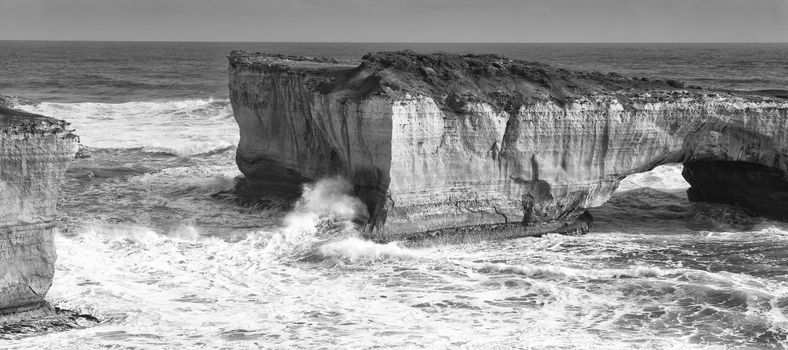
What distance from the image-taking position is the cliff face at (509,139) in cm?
1853

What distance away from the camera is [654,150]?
20.1m

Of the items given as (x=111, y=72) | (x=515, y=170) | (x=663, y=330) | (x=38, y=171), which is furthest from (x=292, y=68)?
(x=111, y=72)

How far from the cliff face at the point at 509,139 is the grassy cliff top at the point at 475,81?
4 centimetres

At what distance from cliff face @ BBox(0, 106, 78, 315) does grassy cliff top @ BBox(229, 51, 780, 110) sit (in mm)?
6343

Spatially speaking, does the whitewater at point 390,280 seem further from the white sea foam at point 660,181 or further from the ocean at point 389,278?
the white sea foam at point 660,181

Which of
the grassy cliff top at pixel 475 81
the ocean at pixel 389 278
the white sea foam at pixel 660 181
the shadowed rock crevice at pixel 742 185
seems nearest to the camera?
the ocean at pixel 389 278

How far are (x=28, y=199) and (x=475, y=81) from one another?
9233mm

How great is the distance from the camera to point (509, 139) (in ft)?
63.1

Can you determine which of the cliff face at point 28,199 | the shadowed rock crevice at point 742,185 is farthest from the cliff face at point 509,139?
the cliff face at point 28,199

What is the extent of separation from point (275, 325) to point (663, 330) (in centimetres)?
545

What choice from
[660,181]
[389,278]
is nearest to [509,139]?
[389,278]

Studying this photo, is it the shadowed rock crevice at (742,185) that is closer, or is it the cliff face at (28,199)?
the cliff face at (28,199)

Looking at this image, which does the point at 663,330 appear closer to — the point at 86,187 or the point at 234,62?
the point at 234,62

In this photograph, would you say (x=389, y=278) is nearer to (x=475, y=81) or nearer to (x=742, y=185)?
(x=475, y=81)
